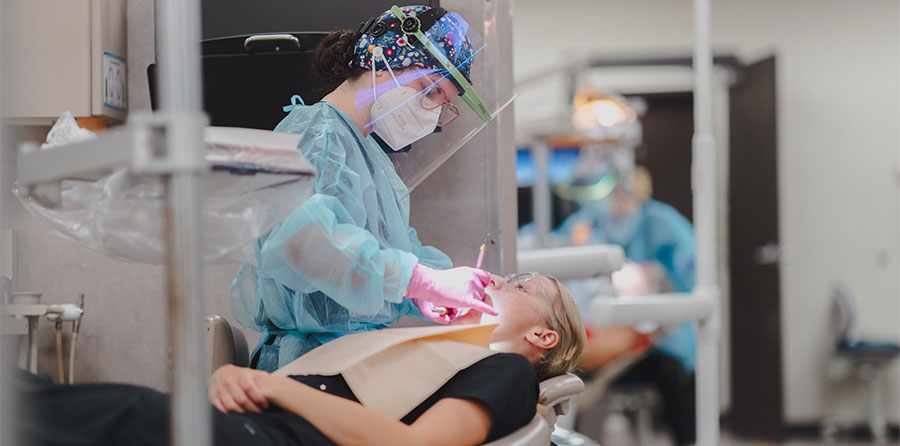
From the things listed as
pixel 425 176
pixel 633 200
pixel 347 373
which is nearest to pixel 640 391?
pixel 633 200

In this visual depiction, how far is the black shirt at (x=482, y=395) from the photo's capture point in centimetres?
122

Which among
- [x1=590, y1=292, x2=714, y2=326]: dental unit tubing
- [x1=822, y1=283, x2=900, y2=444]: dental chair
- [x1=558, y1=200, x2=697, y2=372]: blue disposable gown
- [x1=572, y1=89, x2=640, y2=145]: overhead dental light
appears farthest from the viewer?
[x1=822, y1=283, x2=900, y2=444]: dental chair

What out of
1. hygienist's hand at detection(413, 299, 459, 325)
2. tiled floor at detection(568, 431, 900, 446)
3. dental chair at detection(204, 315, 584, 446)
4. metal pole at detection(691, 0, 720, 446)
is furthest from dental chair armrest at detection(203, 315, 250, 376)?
tiled floor at detection(568, 431, 900, 446)

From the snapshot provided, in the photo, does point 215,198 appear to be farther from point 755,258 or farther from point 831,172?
point 831,172

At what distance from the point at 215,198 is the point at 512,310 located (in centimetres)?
73

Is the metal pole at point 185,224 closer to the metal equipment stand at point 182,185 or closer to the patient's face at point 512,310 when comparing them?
the metal equipment stand at point 182,185

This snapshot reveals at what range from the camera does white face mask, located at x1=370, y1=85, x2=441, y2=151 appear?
5.11 feet

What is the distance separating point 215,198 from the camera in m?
1.03

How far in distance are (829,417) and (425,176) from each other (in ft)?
14.6

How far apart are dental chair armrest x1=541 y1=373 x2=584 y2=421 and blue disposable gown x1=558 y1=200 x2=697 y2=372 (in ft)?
9.68

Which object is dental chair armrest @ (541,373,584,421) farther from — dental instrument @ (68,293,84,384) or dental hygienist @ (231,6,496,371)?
dental instrument @ (68,293,84,384)

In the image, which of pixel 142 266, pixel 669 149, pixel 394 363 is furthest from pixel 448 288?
pixel 669 149

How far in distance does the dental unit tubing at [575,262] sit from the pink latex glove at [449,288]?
683mm

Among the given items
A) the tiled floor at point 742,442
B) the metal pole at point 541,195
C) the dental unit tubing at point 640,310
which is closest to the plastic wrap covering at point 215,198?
the dental unit tubing at point 640,310
